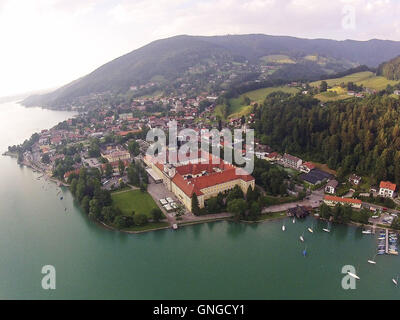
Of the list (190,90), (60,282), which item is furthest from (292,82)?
(60,282)

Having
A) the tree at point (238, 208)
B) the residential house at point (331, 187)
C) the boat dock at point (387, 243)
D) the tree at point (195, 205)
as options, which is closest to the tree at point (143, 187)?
the tree at point (195, 205)

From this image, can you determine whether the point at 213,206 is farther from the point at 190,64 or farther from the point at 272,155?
the point at 190,64

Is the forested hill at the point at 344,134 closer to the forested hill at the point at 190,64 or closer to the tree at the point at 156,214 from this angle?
the tree at the point at 156,214

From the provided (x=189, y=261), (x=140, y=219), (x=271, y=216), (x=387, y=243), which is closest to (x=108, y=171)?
(x=140, y=219)

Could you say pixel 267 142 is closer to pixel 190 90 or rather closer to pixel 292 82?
pixel 292 82

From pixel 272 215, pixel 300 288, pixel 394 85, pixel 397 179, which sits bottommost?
pixel 300 288

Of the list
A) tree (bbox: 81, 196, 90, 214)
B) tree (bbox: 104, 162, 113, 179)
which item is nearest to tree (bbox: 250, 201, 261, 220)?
tree (bbox: 81, 196, 90, 214)

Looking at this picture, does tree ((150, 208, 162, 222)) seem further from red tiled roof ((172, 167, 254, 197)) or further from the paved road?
the paved road
